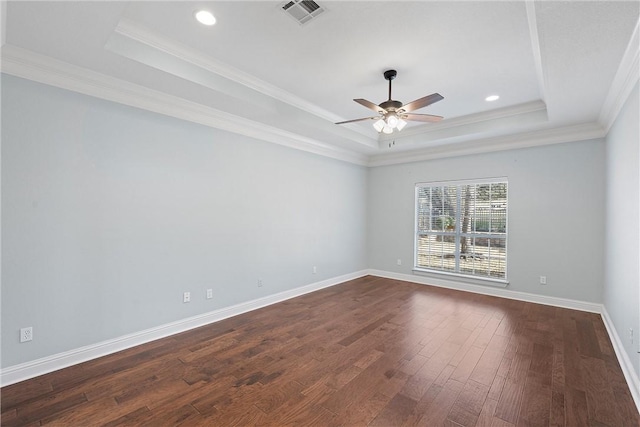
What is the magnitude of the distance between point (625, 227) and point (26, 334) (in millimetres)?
5602

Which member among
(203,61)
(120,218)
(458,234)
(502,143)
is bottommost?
(458,234)

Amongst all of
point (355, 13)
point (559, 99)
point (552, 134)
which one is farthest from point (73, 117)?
point (552, 134)

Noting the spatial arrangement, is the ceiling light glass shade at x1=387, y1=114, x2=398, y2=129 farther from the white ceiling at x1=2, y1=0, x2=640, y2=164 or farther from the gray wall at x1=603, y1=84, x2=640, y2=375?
the gray wall at x1=603, y1=84, x2=640, y2=375

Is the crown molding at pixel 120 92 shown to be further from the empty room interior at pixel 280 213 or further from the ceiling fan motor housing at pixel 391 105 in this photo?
the ceiling fan motor housing at pixel 391 105

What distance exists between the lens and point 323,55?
9.46ft

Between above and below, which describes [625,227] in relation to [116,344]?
above

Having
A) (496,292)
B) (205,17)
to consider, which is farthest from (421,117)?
(496,292)

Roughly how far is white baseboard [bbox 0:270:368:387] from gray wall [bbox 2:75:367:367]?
6cm

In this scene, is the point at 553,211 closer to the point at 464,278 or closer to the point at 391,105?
the point at 464,278

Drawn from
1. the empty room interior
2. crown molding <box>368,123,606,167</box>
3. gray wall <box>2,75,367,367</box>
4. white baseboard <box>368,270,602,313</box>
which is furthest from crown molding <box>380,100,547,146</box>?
white baseboard <box>368,270,602,313</box>

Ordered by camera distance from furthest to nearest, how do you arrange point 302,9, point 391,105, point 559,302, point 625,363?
point 559,302 < point 391,105 < point 625,363 < point 302,9

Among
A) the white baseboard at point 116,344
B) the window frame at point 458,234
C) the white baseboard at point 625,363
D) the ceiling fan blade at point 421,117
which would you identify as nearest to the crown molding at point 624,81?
the ceiling fan blade at point 421,117

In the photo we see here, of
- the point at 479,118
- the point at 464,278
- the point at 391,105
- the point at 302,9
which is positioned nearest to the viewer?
the point at 302,9

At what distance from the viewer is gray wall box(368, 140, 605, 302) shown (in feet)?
14.0
